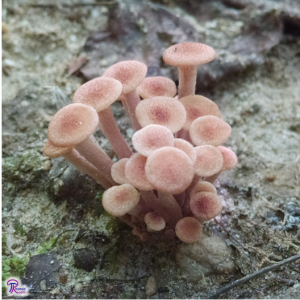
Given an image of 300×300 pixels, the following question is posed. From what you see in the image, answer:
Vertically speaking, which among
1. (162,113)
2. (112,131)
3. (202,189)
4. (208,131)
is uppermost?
(162,113)

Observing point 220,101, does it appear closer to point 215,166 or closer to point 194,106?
point 194,106

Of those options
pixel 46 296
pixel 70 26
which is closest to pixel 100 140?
pixel 46 296

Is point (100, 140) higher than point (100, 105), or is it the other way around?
point (100, 105)

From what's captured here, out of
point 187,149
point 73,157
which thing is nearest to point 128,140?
point 73,157

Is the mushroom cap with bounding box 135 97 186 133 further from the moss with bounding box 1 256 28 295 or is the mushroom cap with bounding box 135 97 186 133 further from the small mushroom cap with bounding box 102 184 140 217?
the moss with bounding box 1 256 28 295

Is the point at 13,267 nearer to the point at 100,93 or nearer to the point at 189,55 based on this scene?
the point at 100,93

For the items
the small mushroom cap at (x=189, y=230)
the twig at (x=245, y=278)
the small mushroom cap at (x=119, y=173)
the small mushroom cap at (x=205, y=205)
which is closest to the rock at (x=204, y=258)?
the twig at (x=245, y=278)
